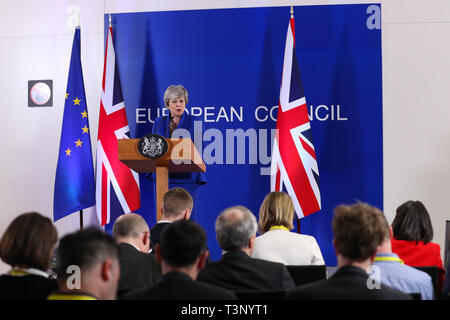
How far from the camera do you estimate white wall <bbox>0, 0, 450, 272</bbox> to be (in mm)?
6059

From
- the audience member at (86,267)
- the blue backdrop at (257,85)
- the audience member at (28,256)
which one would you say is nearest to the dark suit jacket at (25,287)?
the audience member at (28,256)

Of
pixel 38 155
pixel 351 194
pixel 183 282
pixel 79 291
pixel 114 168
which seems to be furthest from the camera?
pixel 38 155

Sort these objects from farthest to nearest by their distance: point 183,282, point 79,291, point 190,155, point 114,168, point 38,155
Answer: point 38,155
point 114,168
point 190,155
point 183,282
point 79,291

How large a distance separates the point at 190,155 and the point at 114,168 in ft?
5.75

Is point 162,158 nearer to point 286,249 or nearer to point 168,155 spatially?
point 168,155

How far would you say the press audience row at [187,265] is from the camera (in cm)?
175

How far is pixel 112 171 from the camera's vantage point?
5.63 meters

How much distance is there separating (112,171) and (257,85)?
2062 millimetres

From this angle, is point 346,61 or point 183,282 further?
point 346,61
